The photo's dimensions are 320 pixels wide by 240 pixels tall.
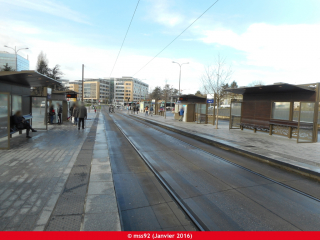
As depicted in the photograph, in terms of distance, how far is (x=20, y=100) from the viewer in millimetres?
11766

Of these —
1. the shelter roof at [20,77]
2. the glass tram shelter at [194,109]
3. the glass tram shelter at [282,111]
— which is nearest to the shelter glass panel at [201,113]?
the glass tram shelter at [194,109]

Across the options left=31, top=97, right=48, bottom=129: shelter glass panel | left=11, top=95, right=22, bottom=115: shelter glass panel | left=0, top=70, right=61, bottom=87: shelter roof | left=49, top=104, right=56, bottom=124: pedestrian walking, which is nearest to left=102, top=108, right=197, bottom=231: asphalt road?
left=0, top=70, right=61, bottom=87: shelter roof

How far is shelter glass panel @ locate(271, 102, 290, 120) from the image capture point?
1325cm

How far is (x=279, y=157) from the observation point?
763 cm

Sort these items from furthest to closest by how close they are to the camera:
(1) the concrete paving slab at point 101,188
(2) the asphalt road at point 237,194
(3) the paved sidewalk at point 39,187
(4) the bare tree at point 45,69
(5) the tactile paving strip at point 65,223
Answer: (4) the bare tree at point 45,69 < (1) the concrete paving slab at point 101,188 < (2) the asphalt road at point 237,194 < (3) the paved sidewalk at point 39,187 < (5) the tactile paving strip at point 65,223

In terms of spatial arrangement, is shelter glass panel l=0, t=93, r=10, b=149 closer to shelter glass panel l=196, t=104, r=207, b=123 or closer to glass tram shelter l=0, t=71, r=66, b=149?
glass tram shelter l=0, t=71, r=66, b=149

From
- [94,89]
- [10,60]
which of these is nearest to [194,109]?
[10,60]

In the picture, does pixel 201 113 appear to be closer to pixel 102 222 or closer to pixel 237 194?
pixel 237 194

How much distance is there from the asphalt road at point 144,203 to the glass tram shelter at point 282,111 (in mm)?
9789

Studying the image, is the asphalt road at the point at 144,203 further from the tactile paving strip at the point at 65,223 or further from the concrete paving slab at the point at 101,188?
the tactile paving strip at the point at 65,223

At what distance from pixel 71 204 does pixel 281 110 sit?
13861 millimetres

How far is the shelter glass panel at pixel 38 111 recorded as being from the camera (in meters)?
13.7

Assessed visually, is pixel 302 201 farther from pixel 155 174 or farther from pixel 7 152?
pixel 7 152

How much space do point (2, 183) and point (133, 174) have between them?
2.95m
